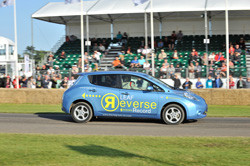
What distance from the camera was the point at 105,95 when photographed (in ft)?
43.7

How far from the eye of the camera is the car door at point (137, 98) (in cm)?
1316

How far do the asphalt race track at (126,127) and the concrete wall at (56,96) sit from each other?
6280mm

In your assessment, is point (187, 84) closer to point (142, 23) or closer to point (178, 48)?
point (178, 48)

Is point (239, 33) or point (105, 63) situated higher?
point (239, 33)

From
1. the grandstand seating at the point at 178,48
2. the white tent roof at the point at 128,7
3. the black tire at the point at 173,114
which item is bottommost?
the black tire at the point at 173,114

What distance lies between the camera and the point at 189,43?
116ft

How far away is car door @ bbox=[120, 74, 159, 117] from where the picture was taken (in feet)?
43.2

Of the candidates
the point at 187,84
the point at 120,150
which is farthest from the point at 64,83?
the point at 120,150

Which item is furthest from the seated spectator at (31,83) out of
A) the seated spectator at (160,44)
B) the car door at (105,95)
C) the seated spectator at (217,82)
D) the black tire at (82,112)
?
the car door at (105,95)

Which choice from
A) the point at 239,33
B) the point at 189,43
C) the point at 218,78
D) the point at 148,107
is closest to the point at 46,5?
the point at 189,43

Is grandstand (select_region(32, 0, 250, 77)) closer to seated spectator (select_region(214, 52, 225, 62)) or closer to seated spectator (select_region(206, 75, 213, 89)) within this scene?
seated spectator (select_region(214, 52, 225, 62))

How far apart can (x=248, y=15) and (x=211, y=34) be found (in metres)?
3.48

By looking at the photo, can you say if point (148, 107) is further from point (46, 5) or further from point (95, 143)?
point (46, 5)

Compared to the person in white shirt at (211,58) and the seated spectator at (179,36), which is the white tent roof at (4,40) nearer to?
the seated spectator at (179,36)
